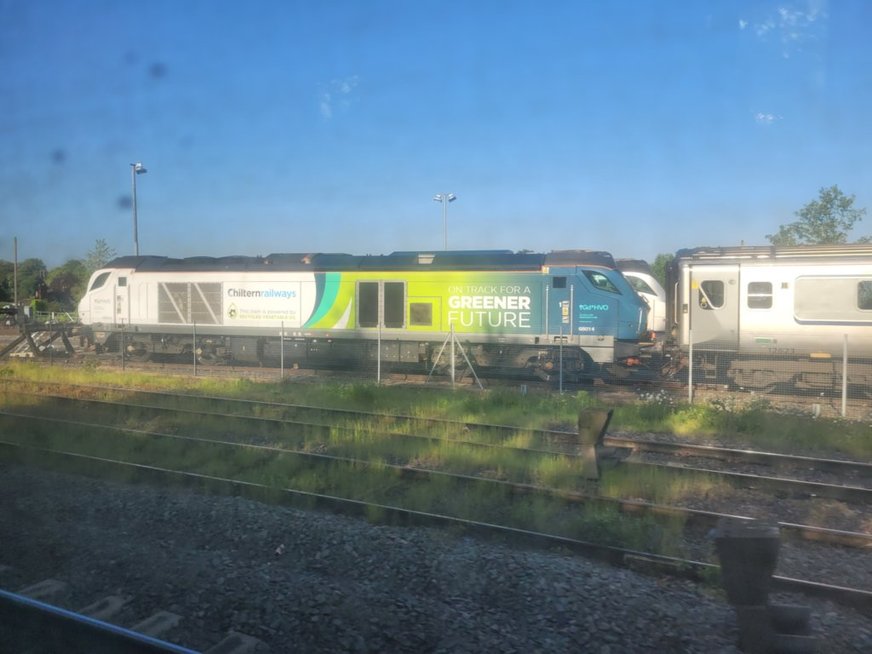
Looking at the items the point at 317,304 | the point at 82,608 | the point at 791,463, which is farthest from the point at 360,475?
the point at 317,304

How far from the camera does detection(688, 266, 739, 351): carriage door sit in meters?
16.5

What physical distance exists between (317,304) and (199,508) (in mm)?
13297

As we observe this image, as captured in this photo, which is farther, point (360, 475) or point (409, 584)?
point (360, 475)

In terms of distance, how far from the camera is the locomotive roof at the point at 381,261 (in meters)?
18.3

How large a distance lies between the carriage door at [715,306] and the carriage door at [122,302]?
17.9 meters

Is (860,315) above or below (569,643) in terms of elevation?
above

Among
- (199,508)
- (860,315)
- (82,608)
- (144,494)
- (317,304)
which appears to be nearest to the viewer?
(82,608)

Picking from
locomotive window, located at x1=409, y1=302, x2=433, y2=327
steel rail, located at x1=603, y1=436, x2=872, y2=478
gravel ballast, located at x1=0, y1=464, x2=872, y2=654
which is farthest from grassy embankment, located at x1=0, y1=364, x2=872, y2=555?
locomotive window, located at x1=409, y1=302, x2=433, y2=327

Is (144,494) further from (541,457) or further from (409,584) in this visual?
(541,457)

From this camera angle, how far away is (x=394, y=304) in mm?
19750

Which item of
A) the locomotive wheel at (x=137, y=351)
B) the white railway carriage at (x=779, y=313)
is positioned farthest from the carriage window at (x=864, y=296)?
the locomotive wheel at (x=137, y=351)

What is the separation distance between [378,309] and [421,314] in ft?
4.21

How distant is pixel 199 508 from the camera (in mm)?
7680

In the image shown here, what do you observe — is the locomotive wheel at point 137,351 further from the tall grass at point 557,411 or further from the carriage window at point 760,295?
the carriage window at point 760,295
